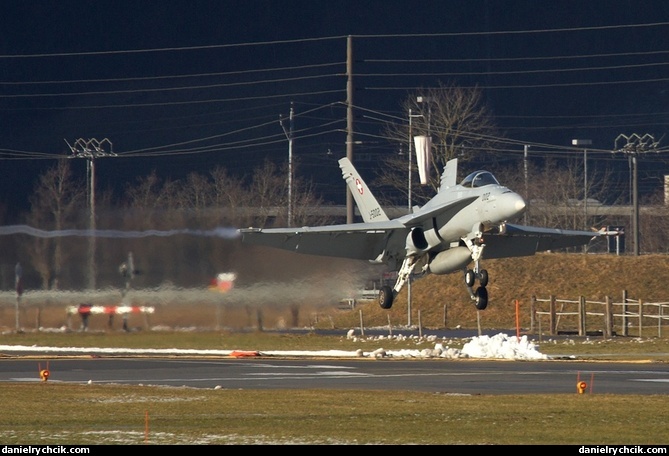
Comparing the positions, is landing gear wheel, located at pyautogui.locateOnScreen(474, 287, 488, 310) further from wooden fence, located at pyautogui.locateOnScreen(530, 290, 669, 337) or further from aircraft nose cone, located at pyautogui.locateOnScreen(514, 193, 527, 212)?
wooden fence, located at pyautogui.locateOnScreen(530, 290, 669, 337)

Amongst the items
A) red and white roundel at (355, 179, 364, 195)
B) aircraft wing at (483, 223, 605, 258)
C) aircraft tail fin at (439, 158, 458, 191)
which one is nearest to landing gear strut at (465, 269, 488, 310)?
aircraft tail fin at (439, 158, 458, 191)

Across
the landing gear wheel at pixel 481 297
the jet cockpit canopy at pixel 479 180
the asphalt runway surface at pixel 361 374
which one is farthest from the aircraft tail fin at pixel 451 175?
the asphalt runway surface at pixel 361 374

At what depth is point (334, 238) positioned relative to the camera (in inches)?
1587

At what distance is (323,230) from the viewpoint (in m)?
39.3

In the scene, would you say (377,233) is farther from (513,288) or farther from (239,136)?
(239,136)

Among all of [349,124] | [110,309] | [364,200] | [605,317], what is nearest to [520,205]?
[364,200]

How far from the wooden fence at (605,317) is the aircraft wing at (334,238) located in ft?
36.0

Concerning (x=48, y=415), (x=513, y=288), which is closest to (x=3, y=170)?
(x=513, y=288)

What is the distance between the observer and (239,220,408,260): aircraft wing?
38.6 m

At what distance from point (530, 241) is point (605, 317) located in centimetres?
1134

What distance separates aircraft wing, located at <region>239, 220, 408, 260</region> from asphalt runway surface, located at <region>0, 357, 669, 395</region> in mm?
3780

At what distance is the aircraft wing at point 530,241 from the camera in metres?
41.1

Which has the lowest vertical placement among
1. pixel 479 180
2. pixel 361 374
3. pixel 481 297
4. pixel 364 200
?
pixel 361 374

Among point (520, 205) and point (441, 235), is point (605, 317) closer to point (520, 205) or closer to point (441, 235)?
point (441, 235)
